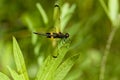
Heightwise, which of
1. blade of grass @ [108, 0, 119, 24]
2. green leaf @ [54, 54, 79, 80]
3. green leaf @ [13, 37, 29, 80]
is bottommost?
green leaf @ [54, 54, 79, 80]

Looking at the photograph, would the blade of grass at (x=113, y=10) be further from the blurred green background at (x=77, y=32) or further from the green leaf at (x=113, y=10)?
the blurred green background at (x=77, y=32)

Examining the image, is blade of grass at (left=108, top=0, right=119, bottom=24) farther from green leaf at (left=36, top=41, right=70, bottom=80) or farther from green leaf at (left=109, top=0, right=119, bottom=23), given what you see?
green leaf at (left=36, top=41, right=70, bottom=80)

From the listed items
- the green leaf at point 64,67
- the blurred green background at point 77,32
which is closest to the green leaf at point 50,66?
the green leaf at point 64,67

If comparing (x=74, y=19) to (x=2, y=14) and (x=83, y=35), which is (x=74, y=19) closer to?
(x=83, y=35)

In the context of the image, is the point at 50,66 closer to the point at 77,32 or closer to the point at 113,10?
the point at 113,10

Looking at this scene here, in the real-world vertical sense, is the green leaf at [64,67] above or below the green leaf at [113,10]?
below

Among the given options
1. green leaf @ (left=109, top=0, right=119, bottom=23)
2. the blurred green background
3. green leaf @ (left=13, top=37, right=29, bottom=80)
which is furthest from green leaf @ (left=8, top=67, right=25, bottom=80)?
the blurred green background

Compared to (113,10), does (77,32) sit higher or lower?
higher

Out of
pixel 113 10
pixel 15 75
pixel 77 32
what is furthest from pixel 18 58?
pixel 77 32
